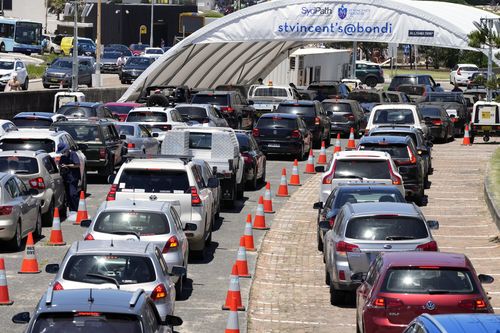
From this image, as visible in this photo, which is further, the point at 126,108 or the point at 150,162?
the point at 126,108

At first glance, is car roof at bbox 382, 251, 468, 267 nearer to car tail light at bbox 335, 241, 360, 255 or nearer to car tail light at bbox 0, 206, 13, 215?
car tail light at bbox 335, 241, 360, 255

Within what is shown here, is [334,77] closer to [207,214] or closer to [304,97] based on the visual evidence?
[304,97]

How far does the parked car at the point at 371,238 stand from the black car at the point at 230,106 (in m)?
26.2

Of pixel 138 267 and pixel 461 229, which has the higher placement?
pixel 138 267

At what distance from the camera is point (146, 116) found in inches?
1490

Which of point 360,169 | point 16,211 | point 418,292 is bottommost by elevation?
point 16,211

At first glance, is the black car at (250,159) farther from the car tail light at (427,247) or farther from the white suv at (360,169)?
the car tail light at (427,247)

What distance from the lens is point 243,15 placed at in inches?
1975

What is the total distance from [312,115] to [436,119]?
549 cm

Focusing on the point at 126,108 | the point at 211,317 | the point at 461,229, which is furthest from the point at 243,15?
the point at 211,317

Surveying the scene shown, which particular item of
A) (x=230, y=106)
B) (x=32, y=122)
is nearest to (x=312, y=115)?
(x=230, y=106)

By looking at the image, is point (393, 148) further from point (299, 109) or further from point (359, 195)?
point (299, 109)

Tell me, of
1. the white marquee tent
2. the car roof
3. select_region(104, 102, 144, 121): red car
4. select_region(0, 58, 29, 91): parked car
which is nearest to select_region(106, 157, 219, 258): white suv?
the car roof

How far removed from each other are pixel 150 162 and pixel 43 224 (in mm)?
4862
